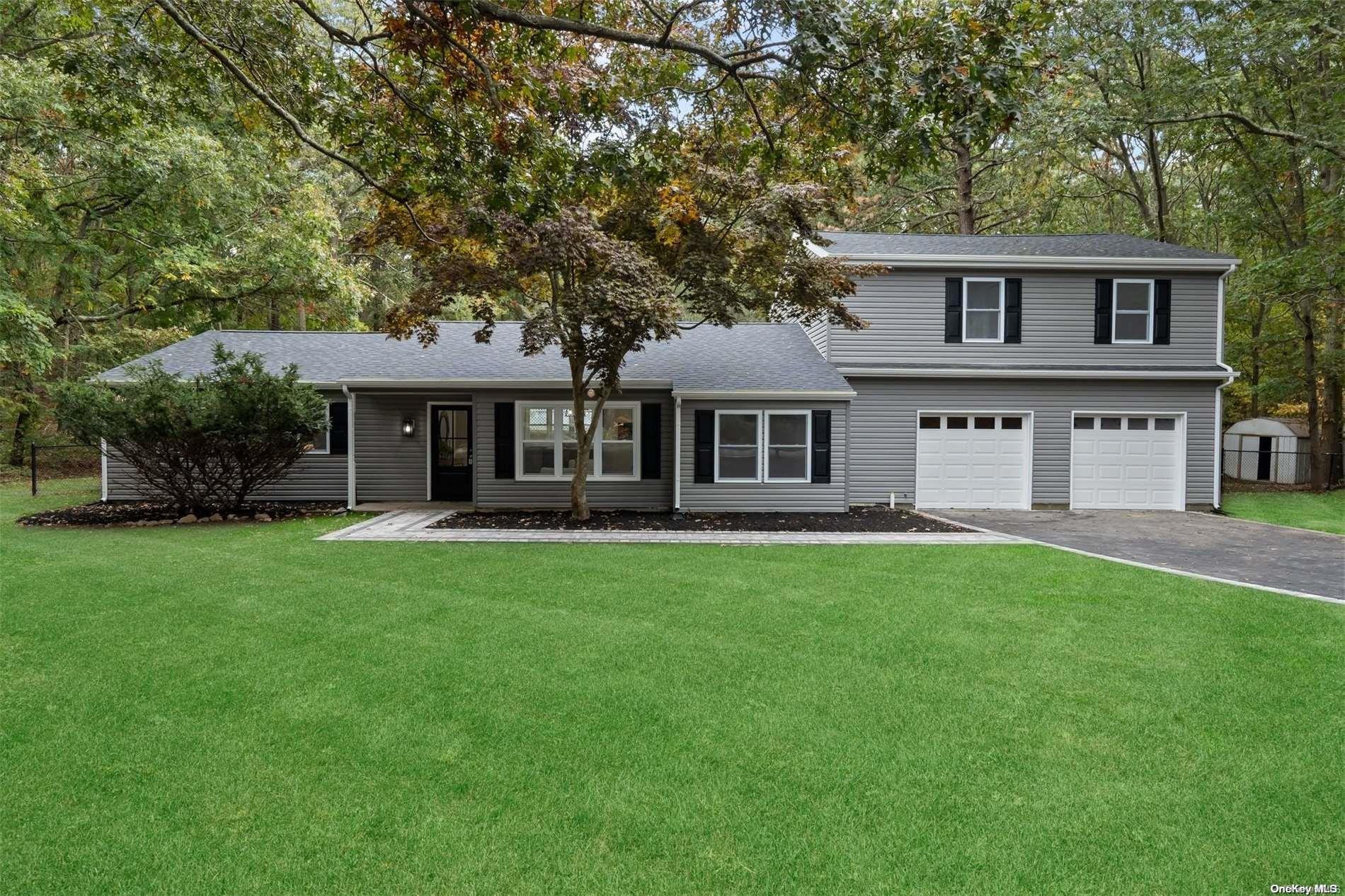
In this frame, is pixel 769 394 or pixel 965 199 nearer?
pixel 769 394

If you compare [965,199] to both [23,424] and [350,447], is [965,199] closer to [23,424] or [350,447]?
[350,447]

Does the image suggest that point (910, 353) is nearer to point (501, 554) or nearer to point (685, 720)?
point (501, 554)

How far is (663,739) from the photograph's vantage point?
11.7 feet

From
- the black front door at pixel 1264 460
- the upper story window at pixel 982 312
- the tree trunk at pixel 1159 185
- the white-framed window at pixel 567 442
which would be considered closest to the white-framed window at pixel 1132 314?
the upper story window at pixel 982 312

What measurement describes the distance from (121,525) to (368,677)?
8.64 meters

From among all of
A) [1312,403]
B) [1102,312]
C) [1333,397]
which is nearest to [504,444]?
[1102,312]

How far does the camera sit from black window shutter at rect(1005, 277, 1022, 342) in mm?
13133

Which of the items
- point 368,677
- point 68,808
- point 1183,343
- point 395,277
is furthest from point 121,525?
→ point 1183,343

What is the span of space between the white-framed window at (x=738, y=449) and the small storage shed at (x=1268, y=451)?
52.2ft

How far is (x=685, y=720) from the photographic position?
378cm

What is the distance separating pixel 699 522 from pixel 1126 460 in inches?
332

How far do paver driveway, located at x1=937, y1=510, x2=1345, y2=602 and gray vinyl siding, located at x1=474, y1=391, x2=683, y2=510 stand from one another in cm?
495

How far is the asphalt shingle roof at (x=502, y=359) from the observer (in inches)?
479

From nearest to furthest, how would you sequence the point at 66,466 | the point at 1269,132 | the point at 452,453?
the point at 1269,132 < the point at 452,453 < the point at 66,466
